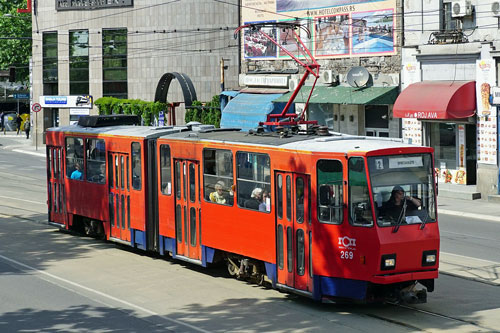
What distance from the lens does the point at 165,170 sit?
59.2 ft

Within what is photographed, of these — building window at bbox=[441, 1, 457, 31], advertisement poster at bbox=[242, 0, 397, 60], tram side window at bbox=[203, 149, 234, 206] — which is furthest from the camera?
advertisement poster at bbox=[242, 0, 397, 60]

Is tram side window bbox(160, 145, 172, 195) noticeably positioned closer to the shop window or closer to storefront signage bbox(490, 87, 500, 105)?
storefront signage bbox(490, 87, 500, 105)

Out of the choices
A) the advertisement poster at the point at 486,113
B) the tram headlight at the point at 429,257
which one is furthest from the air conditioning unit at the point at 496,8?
the tram headlight at the point at 429,257

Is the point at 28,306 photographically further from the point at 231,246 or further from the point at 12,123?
the point at 12,123

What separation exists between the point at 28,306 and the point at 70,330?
201 centimetres

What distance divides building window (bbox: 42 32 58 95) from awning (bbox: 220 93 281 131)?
21.1 metres

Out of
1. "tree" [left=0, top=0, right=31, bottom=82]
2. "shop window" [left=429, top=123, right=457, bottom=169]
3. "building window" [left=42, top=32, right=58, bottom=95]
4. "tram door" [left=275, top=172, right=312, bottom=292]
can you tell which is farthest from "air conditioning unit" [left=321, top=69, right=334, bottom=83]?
"tree" [left=0, top=0, right=31, bottom=82]

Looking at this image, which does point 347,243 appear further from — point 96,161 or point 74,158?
point 74,158

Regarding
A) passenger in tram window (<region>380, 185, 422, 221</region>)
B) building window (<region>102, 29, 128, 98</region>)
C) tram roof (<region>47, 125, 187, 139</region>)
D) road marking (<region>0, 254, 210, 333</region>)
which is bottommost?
road marking (<region>0, 254, 210, 333</region>)

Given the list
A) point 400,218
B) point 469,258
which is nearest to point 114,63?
point 469,258

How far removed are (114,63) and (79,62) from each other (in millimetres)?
3060

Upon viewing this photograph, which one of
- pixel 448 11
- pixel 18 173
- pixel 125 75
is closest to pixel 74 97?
pixel 125 75

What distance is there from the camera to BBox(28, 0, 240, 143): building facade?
50625mm

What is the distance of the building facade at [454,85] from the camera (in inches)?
1162
